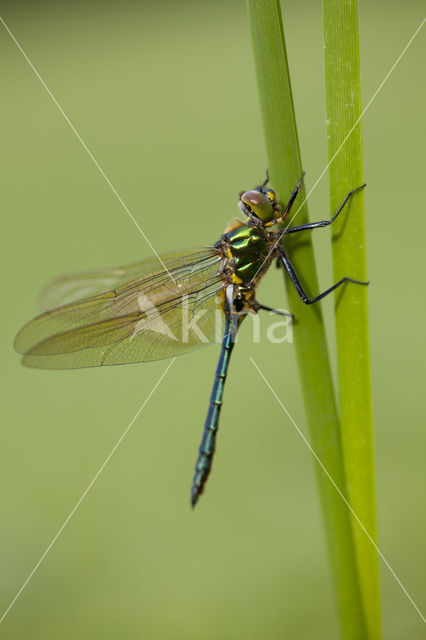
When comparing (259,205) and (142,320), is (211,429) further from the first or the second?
(259,205)

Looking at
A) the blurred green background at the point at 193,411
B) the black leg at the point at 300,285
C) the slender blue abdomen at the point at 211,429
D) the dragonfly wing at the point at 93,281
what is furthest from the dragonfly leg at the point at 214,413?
the blurred green background at the point at 193,411

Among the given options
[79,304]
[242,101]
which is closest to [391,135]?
[242,101]

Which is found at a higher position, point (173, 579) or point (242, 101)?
point (242, 101)

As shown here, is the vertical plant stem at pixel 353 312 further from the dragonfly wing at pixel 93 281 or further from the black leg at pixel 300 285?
the dragonfly wing at pixel 93 281

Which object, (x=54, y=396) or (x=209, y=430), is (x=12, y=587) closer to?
(x=54, y=396)

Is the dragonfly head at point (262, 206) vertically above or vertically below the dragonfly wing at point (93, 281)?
above

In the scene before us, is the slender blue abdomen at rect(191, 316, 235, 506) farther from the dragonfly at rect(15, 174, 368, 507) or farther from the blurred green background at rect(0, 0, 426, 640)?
the blurred green background at rect(0, 0, 426, 640)

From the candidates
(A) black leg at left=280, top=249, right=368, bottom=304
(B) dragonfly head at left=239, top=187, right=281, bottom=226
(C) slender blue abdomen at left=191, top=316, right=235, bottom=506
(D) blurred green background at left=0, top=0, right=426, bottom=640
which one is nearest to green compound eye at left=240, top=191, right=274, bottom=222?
(B) dragonfly head at left=239, top=187, right=281, bottom=226
